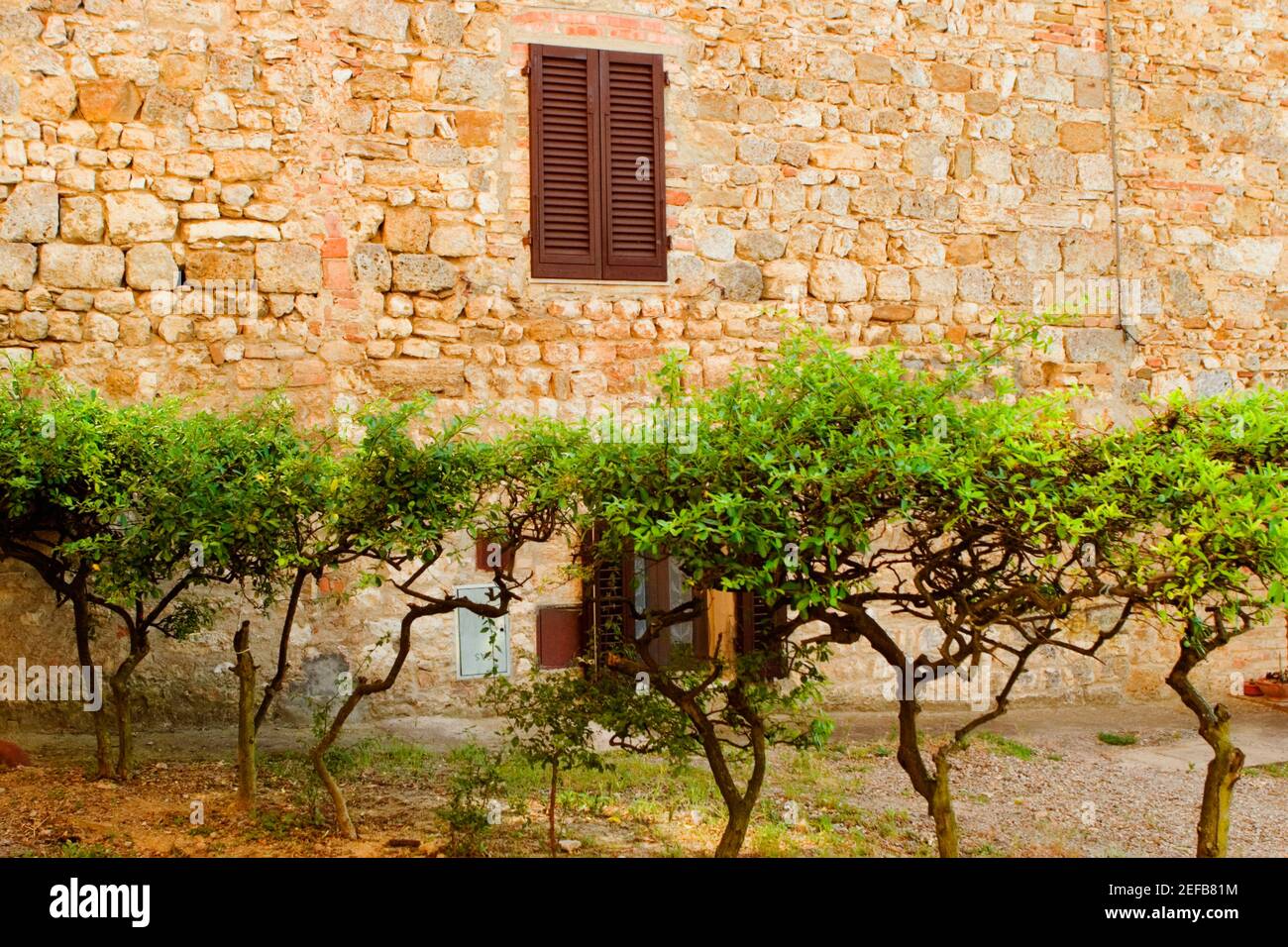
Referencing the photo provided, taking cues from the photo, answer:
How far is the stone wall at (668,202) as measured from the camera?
20.6 feet

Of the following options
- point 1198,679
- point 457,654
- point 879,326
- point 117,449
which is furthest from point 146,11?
point 1198,679

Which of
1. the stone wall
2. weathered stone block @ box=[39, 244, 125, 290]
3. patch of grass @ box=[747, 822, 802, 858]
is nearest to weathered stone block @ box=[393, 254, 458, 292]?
the stone wall

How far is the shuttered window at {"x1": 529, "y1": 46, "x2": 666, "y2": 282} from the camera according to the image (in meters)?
6.91

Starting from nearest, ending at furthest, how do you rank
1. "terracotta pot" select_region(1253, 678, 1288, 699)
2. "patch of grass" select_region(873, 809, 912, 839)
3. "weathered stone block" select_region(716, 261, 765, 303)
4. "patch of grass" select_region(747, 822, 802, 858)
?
"patch of grass" select_region(747, 822, 802, 858) → "patch of grass" select_region(873, 809, 912, 839) → "weathered stone block" select_region(716, 261, 765, 303) → "terracotta pot" select_region(1253, 678, 1288, 699)

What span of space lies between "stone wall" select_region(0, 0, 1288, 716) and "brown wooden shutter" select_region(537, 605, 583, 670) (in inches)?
3.9

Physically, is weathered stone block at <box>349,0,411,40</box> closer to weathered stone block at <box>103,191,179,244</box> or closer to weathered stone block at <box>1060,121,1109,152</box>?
weathered stone block at <box>103,191,179,244</box>

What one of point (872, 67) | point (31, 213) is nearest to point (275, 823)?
point (31, 213)

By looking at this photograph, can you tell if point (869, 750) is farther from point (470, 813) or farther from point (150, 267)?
point (150, 267)


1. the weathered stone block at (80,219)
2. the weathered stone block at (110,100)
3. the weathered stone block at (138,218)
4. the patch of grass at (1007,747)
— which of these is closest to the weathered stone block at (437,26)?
the weathered stone block at (110,100)

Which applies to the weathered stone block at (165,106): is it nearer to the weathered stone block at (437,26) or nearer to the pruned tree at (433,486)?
the weathered stone block at (437,26)

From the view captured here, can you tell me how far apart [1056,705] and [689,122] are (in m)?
4.76

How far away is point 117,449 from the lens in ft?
16.2

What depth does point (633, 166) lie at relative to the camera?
7.09 metres
